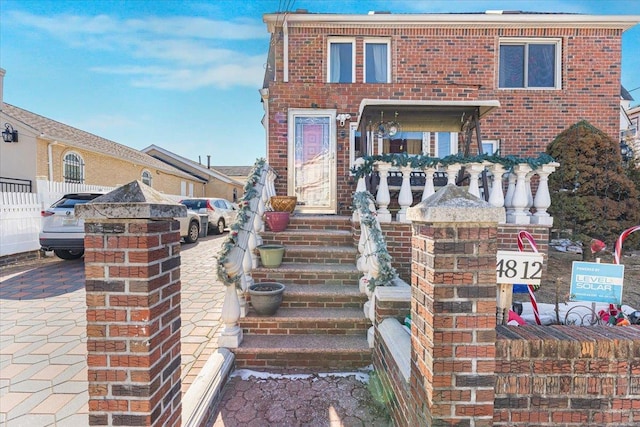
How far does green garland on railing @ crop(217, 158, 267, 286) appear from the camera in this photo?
2.93m

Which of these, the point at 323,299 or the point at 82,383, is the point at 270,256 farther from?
the point at 82,383

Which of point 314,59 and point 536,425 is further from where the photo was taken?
point 314,59

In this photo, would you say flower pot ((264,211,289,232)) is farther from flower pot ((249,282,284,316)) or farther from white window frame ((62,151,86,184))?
white window frame ((62,151,86,184))

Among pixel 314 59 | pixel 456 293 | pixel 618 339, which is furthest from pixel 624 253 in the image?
pixel 314 59

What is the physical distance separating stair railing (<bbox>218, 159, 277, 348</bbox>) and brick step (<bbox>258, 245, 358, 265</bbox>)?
48cm

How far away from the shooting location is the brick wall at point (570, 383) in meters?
1.51

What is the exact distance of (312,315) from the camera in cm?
318

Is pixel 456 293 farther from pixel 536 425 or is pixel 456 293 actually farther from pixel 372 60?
pixel 372 60

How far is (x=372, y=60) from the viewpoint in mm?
7473

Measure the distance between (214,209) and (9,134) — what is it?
688 centimetres

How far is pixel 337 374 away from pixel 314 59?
687cm

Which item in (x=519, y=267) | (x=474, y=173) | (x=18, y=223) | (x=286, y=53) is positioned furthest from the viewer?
(x=286, y=53)

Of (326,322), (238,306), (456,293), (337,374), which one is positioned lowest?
(337,374)

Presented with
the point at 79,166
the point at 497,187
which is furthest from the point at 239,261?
the point at 79,166
